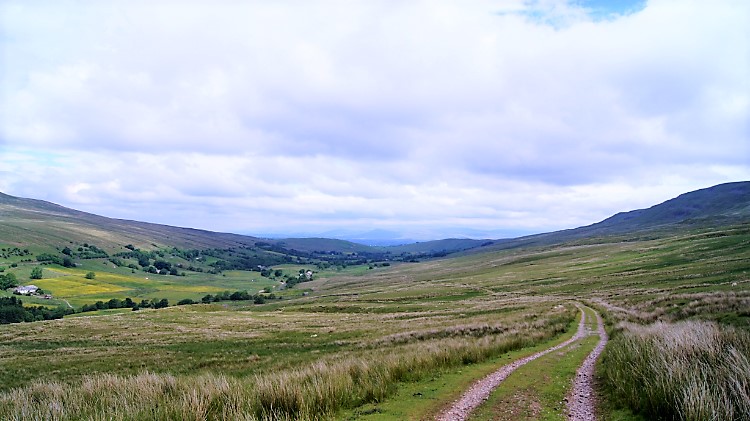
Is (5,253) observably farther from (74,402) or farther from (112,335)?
(74,402)

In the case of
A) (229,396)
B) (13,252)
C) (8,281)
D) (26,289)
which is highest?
(229,396)

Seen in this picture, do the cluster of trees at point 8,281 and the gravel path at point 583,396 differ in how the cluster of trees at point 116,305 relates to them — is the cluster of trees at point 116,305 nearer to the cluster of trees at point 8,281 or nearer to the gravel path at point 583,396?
the cluster of trees at point 8,281

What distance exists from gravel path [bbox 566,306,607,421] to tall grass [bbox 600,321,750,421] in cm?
62

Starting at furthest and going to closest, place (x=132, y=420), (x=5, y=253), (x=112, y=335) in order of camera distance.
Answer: (x=5, y=253)
(x=112, y=335)
(x=132, y=420)

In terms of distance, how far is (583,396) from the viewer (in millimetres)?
10570

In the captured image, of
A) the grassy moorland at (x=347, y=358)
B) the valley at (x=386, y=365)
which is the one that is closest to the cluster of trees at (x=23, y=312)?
the grassy moorland at (x=347, y=358)

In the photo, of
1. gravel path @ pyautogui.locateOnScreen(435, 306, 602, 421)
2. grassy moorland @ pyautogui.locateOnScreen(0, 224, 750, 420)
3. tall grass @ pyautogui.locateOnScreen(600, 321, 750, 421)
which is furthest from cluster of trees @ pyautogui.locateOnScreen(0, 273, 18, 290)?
tall grass @ pyautogui.locateOnScreen(600, 321, 750, 421)

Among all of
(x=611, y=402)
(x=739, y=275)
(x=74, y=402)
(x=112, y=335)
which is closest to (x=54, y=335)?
(x=112, y=335)

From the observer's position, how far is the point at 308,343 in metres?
33.7

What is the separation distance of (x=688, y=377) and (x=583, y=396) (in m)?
3.50

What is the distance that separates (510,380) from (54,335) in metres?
57.0

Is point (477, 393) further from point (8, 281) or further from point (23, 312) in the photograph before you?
point (8, 281)

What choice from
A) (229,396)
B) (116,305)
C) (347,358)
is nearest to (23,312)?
(116,305)

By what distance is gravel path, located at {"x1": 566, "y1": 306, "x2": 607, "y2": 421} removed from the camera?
9.17m
